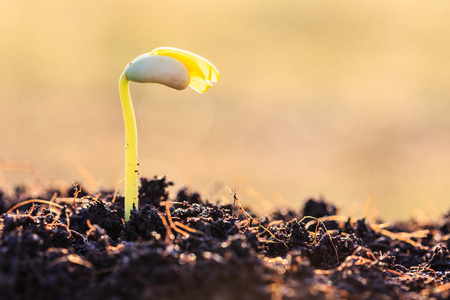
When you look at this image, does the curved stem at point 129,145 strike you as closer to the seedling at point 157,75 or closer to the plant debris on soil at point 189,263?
the seedling at point 157,75

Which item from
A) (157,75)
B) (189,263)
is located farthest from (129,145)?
(189,263)

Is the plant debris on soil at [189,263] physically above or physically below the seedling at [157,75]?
below

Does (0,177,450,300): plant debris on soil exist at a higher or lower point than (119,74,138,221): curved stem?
lower

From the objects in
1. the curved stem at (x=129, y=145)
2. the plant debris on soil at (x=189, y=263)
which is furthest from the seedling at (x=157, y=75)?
the plant debris on soil at (x=189, y=263)

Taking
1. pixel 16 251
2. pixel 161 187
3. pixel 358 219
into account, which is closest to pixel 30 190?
pixel 161 187

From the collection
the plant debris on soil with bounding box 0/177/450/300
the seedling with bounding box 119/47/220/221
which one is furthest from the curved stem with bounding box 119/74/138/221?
the plant debris on soil with bounding box 0/177/450/300

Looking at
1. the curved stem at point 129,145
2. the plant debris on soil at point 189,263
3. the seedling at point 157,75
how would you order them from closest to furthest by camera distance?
the plant debris on soil at point 189,263 → the seedling at point 157,75 → the curved stem at point 129,145

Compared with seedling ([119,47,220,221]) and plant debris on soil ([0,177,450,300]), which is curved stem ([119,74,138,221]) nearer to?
seedling ([119,47,220,221])
